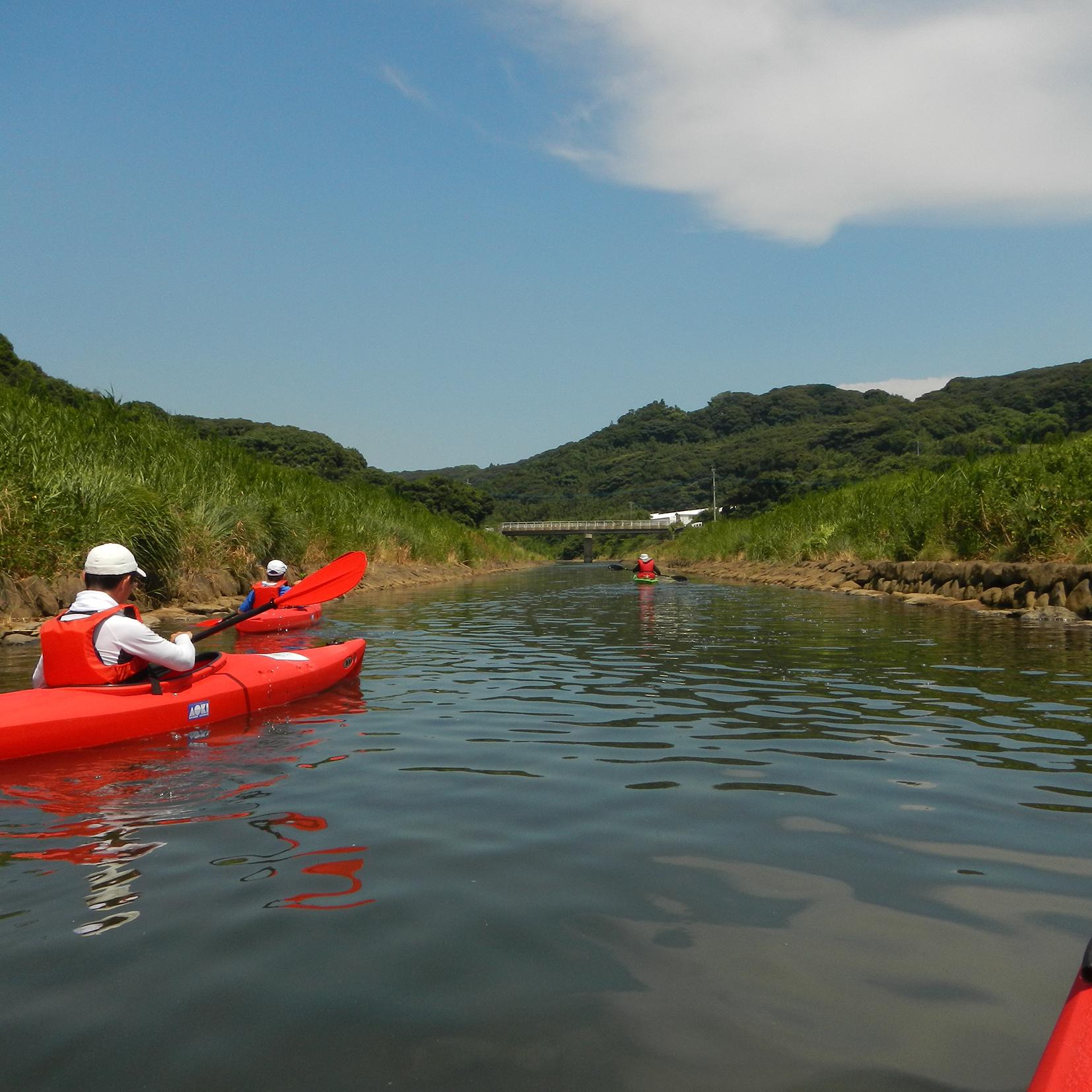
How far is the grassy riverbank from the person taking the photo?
12281 mm

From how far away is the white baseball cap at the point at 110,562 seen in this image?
5281mm

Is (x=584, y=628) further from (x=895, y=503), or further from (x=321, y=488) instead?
(x=321, y=488)

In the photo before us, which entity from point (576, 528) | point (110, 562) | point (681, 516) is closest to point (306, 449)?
point (576, 528)

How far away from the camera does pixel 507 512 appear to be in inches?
4609

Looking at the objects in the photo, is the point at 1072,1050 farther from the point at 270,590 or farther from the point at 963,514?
the point at 963,514

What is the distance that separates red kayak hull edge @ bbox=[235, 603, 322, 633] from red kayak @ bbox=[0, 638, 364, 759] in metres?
3.77

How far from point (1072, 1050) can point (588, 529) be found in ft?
278

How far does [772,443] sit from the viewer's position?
11725 cm

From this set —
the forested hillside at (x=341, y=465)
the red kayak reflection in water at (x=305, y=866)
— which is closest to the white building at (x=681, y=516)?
the forested hillside at (x=341, y=465)

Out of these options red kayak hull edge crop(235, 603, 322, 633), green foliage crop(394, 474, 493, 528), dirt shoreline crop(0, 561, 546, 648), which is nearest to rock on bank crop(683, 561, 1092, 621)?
red kayak hull edge crop(235, 603, 322, 633)

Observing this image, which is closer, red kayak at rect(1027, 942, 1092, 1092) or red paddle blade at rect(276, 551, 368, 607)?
Result: red kayak at rect(1027, 942, 1092, 1092)

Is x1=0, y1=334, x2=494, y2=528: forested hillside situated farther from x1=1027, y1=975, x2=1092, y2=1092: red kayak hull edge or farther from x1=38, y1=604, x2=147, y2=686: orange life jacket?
x1=1027, y1=975, x2=1092, y2=1092: red kayak hull edge

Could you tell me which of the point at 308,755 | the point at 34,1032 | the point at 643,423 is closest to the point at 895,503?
the point at 308,755

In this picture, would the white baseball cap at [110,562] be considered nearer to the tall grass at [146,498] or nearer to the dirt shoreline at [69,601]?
the dirt shoreline at [69,601]
